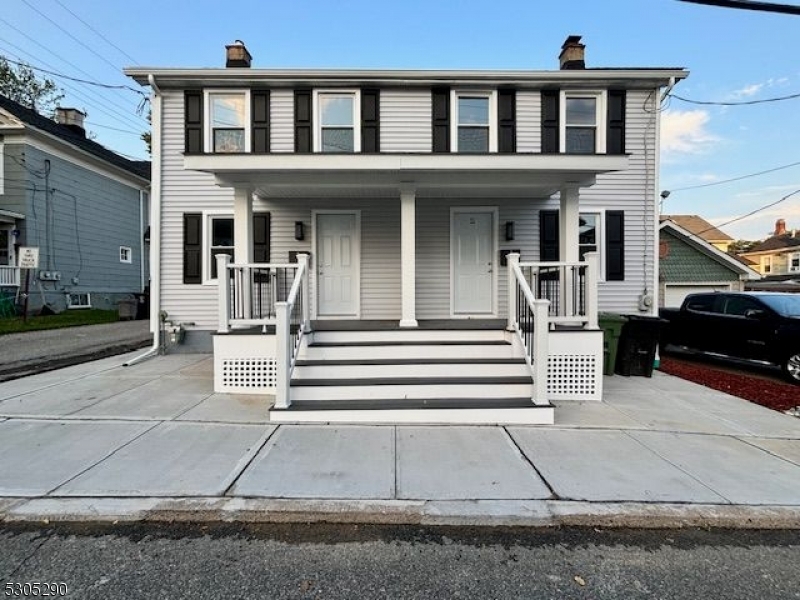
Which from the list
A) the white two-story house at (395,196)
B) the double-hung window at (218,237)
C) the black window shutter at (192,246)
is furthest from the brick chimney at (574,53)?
the black window shutter at (192,246)

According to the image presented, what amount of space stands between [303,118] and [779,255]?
124ft

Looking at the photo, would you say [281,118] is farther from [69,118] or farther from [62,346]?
[69,118]

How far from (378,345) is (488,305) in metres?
3.19

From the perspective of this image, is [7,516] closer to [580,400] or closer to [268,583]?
[268,583]

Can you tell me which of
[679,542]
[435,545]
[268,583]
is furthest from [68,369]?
[679,542]

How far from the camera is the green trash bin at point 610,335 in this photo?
652 centimetres

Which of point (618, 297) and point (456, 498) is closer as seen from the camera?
point (456, 498)

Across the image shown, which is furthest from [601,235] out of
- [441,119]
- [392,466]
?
[392,466]

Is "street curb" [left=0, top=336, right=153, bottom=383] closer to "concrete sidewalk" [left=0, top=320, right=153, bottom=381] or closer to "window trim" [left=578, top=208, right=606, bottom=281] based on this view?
"concrete sidewalk" [left=0, top=320, right=153, bottom=381]

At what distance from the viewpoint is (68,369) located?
684cm

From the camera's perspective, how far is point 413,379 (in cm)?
484

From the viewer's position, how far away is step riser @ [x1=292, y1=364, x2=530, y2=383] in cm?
498

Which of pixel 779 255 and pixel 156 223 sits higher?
pixel 779 255

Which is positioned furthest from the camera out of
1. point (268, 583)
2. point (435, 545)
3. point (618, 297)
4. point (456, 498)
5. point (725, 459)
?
point (618, 297)
